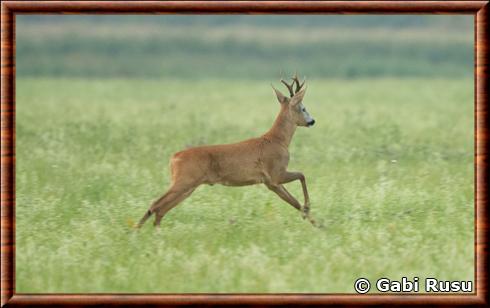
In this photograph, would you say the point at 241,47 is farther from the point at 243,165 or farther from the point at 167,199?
the point at 167,199

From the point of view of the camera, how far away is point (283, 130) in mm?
11180

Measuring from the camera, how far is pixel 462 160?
1452 cm

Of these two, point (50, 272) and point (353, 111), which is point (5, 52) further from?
point (353, 111)

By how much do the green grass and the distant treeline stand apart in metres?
17.8

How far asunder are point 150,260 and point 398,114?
12726mm

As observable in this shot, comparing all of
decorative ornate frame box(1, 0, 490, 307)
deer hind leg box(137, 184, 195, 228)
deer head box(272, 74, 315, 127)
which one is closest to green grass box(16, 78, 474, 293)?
deer hind leg box(137, 184, 195, 228)

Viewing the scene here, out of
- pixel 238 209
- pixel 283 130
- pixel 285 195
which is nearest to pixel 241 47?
pixel 283 130

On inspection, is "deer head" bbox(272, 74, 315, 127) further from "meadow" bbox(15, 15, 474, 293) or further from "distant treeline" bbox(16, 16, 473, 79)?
"distant treeline" bbox(16, 16, 473, 79)

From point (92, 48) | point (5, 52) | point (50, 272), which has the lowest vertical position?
point (50, 272)

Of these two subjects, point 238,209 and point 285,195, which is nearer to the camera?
point 285,195

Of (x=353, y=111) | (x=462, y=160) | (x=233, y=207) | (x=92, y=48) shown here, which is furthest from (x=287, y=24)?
(x=233, y=207)

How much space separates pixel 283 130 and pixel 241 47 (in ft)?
115

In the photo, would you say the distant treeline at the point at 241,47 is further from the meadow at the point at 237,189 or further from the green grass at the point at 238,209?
the green grass at the point at 238,209

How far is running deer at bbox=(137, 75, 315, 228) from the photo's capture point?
33.2 feet
